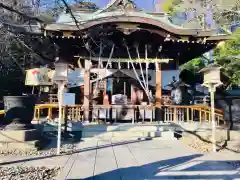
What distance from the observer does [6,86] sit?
19.4 m

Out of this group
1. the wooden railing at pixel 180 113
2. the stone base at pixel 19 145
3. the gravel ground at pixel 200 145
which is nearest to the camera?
the stone base at pixel 19 145

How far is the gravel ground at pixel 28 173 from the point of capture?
18.7 feet

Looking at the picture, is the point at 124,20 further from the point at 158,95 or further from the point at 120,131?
the point at 120,131

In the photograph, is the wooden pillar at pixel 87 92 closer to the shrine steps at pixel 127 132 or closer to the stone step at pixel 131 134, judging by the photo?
the shrine steps at pixel 127 132

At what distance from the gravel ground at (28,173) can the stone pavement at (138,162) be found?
0.79ft

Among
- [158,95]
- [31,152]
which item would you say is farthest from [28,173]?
[158,95]

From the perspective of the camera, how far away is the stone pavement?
19.6 feet

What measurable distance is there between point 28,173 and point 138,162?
105 inches

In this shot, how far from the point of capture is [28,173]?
19.7 ft

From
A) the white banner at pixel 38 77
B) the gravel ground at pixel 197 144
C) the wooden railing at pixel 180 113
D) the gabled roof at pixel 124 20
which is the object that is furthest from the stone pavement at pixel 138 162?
the white banner at pixel 38 77

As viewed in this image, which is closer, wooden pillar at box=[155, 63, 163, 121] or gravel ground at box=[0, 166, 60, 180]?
gravel ground at box=[0, 166, 60, 180]

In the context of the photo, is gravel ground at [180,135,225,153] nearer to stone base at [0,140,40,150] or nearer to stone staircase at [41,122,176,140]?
stone staircase at [41,122,176,140]

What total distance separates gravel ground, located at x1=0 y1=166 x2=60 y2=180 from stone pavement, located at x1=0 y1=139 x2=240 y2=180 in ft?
0.79

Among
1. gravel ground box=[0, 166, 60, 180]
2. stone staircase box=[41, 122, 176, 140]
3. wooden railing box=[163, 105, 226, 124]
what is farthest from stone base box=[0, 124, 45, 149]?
wooden railing box=[163, 105, 226, 124]
